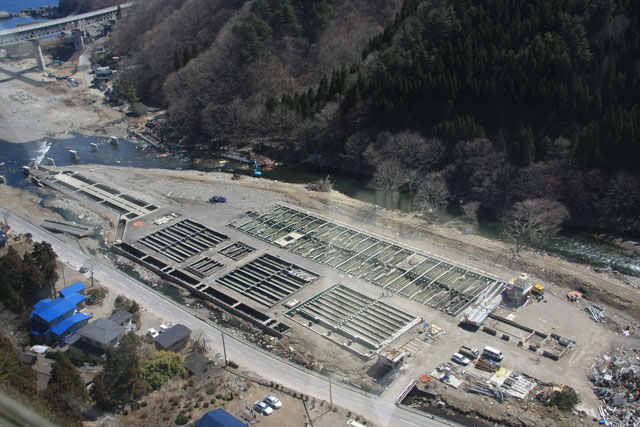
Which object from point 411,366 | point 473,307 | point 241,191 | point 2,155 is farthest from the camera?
point 2,155

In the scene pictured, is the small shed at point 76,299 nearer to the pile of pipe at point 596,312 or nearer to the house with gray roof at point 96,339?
the house with gray roof at point 96,339

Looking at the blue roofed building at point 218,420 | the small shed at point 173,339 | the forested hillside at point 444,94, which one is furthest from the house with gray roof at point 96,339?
the forested hillside at point 444,94

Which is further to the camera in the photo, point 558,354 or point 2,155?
point 2,155

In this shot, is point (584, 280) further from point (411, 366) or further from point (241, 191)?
point (241, 191)

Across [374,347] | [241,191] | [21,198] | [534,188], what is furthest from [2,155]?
[534,188]

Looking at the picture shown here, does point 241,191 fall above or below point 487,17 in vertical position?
below

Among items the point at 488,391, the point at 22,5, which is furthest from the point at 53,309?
the point at 22,5
